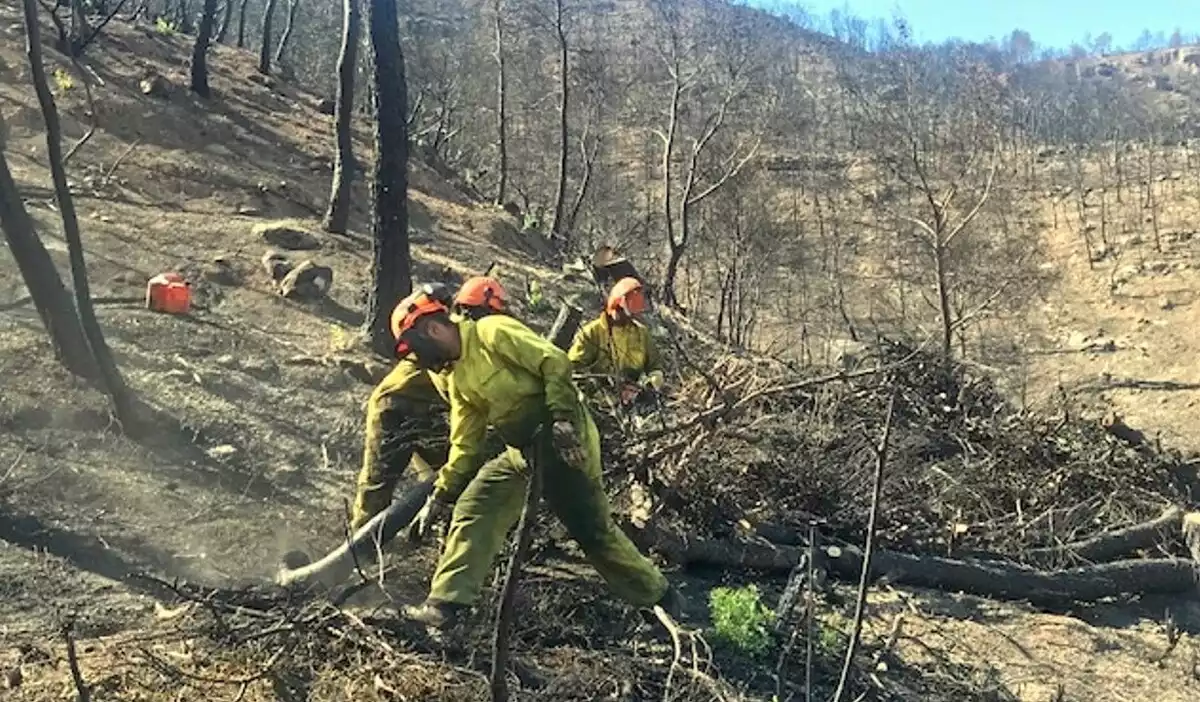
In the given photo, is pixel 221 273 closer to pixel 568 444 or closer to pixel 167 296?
pixel 167 296

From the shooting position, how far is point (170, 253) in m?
10.3

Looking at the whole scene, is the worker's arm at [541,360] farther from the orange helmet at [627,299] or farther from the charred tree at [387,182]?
the charred tree at [387,182]

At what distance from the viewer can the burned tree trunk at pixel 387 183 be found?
29.6 ft

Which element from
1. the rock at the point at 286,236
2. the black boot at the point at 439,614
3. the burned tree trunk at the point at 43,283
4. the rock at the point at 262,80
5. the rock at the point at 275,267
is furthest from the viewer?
the rock at the point at 262,80

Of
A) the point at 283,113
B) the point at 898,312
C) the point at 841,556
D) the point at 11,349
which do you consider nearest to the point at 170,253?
the point at 11,349

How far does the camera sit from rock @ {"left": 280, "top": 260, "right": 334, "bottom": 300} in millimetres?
10000

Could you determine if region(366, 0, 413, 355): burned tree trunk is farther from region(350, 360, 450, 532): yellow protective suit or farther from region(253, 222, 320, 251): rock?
region(350, 360, 450, 532): yellow protective suit

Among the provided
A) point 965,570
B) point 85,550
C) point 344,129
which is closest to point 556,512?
point 85,550

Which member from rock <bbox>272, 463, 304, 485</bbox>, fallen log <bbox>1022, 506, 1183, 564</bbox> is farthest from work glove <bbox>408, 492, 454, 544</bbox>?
fallen log <bbox>1022, 506, 1183, 564</bbox>

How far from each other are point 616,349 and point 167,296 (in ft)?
12.0

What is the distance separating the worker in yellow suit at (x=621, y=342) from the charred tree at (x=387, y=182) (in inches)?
93.2

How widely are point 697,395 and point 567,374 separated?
2162 mm

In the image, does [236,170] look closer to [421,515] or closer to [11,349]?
[11,349]

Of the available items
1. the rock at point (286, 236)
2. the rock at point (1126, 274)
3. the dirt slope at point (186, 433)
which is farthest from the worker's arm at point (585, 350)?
the rock at point (1126, 274)
